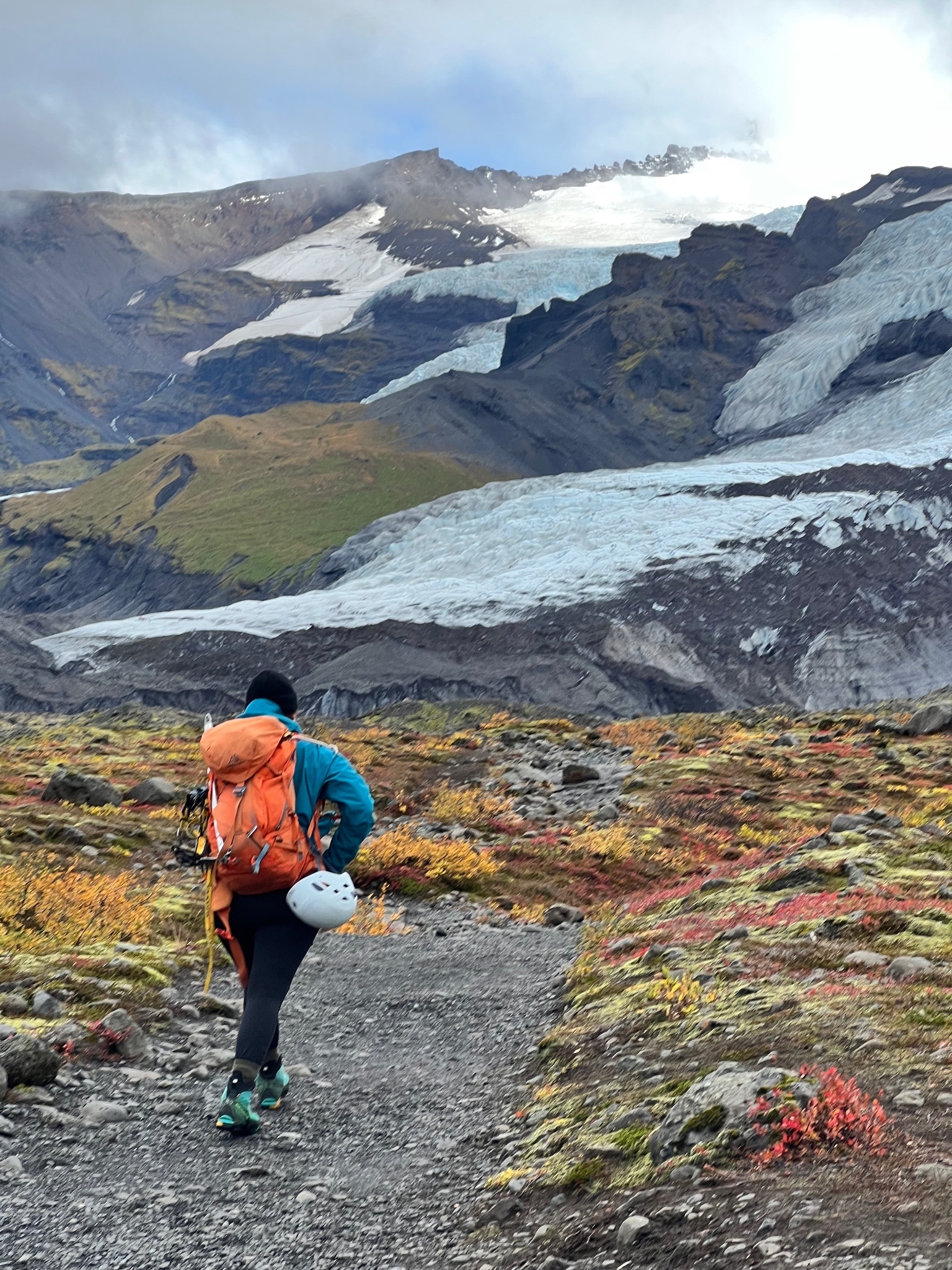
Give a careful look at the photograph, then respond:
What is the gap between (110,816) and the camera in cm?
1828

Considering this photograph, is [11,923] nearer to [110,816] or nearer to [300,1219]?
[300,1219]

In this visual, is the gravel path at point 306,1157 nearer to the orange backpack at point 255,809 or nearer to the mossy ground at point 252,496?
the orange backpack at point 255,809

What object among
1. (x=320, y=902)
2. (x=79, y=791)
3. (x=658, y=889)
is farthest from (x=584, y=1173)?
(x=79, y=791)

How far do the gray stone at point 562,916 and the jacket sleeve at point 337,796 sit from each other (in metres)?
7.67

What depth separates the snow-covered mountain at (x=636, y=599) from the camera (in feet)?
267

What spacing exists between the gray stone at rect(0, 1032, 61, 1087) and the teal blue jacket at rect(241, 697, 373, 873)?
185 cm

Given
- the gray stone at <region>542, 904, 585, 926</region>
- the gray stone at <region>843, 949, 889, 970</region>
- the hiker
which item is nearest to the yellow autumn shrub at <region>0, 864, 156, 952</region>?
the hiker

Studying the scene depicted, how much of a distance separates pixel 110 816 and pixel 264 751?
12.6m

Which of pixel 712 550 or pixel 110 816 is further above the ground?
pixel 712 550

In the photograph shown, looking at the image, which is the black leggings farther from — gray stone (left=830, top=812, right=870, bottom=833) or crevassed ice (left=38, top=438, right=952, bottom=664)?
crevassed ice (left=38, top=438, right=952, bottom=664)

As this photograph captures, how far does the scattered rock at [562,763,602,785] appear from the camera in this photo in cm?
2580

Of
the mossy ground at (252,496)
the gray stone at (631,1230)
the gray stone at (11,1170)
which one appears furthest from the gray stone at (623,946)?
the mossy ground at (252,496)

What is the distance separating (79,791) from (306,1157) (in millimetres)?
14231

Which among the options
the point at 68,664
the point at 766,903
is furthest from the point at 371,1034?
the point at 68,664
